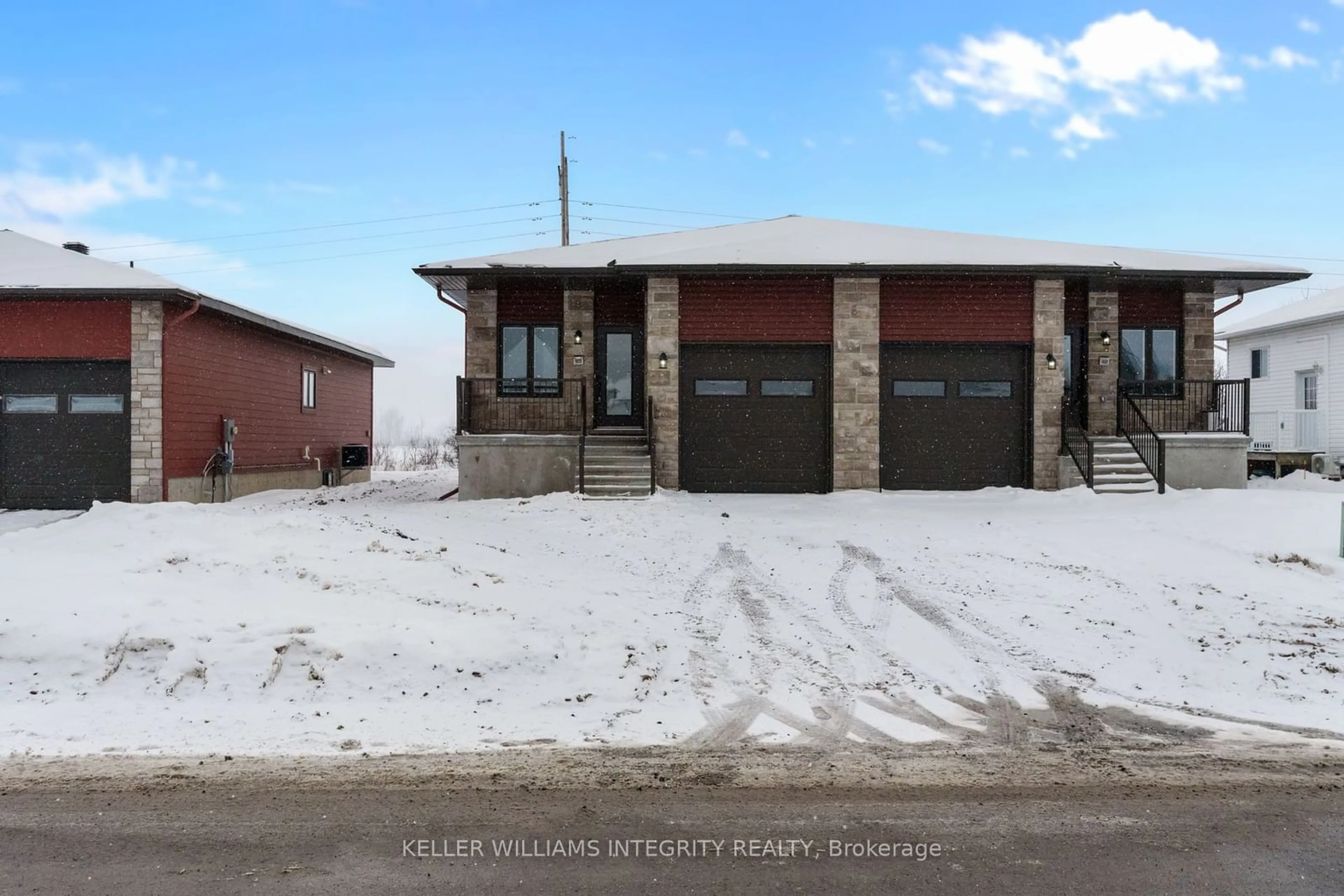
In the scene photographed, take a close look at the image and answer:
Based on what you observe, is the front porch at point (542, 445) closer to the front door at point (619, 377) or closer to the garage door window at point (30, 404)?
the front door at point (619, 377)

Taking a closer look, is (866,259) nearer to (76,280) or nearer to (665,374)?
(665,374)

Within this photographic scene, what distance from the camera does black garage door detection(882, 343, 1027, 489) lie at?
15.5 meters

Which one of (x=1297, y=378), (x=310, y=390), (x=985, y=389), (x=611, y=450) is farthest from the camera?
(x=1297, y=378)

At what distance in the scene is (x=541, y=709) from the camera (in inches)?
201

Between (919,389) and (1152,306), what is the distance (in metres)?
6.06

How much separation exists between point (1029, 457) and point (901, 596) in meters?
9.06

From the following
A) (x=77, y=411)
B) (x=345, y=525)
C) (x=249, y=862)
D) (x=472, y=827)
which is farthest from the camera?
(x=77, y=411)

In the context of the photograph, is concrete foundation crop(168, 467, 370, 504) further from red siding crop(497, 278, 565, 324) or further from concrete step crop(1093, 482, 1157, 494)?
concrete step crop(1093, 482, 1157, 494)

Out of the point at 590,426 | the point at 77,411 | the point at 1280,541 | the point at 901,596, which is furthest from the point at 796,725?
the point at 77,411

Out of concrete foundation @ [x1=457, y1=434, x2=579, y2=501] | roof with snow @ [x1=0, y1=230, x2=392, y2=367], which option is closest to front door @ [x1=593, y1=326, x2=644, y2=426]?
concrete foundation @ [x1=457, y1=434, x2=579, y2=501]

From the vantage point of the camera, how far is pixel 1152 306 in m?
16.8

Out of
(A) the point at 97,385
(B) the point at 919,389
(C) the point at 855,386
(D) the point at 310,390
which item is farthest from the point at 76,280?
(B) the point at 919,389

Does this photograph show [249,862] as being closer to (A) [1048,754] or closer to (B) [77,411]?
(A) [1048,754]

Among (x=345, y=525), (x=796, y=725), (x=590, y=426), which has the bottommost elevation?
(x=796, y=725)
